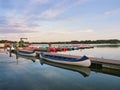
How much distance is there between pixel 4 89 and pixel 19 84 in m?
2.83

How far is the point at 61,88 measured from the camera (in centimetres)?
1967

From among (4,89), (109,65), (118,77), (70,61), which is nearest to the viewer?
(4,89)

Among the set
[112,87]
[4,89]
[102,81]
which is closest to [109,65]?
[102,81]

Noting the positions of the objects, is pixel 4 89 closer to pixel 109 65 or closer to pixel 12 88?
pixel 12 88

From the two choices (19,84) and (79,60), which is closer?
(19,84)

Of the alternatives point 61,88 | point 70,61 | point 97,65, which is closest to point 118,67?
point 97,65

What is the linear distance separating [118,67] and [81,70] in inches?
250

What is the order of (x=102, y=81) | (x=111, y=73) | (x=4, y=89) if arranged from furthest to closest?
(x=111, y=73)
(x=102, y=81)
(x=4, y=89)

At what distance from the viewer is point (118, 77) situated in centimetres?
2538

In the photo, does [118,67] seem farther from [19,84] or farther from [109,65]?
[19,84]

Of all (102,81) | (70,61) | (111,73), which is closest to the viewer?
(102,81)

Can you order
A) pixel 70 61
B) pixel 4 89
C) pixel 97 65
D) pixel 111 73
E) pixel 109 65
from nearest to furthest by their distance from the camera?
pixel 4 89 → pixel 111 73 → pixel 109 65 → pixel 97 65 → pixel 70 61

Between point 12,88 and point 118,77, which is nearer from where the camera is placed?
point 12,88

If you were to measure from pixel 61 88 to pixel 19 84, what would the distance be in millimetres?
5547
